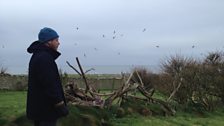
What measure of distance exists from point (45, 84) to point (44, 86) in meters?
0.04

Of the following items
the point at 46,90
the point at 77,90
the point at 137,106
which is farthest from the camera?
the point at 137,106

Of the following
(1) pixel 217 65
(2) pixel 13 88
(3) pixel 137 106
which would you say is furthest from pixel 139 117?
(2) pixel 13 88

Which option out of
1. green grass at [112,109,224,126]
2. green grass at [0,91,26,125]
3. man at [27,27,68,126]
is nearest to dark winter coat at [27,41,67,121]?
man at [27,27,68,126]

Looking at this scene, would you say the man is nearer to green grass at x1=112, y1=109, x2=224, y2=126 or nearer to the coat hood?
the coat hood

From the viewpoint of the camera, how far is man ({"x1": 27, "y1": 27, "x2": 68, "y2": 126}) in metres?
5.74

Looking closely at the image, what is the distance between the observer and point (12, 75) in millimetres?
38156

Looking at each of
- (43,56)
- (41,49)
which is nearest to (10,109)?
(41,49)

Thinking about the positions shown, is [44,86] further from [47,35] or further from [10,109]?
[10,109]

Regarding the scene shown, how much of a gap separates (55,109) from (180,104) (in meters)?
10.3

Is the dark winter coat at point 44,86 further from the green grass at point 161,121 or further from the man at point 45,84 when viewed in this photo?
the green grass at point 161,121

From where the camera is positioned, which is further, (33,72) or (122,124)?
(122,124)

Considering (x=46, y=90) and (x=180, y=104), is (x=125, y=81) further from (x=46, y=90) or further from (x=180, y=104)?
(x=46, y=90)

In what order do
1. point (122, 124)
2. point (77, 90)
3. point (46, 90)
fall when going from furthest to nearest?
1. point (77, 90)
2. point (122, 124)
3. point (46, 90)

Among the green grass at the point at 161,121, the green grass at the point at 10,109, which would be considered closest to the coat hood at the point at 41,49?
the green grass at the point at 10,109
